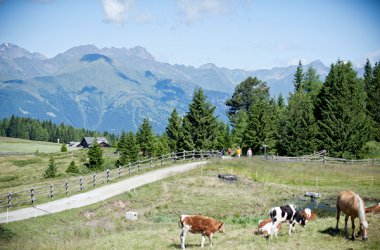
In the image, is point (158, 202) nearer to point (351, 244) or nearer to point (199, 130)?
point (351, 244)

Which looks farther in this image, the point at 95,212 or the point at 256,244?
the point at 95,212

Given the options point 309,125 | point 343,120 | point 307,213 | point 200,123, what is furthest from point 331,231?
point 200,123

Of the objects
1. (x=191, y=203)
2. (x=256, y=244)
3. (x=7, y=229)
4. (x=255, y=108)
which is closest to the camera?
(x=256, y=244)

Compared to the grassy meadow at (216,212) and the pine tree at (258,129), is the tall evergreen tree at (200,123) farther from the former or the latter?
the grassy meadow at (216,212)

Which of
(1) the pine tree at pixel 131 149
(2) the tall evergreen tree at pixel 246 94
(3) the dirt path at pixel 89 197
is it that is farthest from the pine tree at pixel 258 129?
(2) the tall evergreen tree at pixel 246 94

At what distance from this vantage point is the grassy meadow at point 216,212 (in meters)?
18.1

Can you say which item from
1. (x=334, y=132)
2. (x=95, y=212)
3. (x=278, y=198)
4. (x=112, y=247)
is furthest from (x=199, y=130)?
(x=112, y=247)

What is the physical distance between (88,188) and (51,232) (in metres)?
12.2

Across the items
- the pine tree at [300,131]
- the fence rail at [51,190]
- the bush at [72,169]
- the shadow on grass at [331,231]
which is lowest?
the bush at [72,169]

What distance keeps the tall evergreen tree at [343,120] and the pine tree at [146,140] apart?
39.7m

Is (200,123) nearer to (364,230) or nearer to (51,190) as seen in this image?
(51,190)

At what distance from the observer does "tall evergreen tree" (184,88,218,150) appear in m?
72.9

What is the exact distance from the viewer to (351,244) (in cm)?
1600

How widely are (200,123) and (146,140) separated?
20.8 m
